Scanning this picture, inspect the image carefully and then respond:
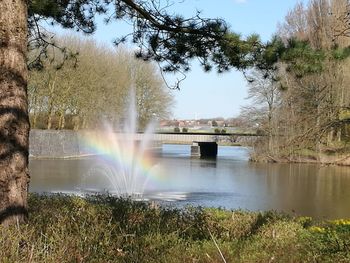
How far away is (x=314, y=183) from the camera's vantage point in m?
26.3

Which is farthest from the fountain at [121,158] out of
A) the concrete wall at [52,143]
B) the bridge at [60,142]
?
the concrete wall at [52,143]

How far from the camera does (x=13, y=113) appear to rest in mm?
4914

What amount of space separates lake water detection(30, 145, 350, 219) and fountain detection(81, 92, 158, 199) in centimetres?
48

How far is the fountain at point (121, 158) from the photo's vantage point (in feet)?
70.6

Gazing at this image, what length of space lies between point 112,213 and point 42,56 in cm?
475

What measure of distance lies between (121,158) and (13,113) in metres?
26.3

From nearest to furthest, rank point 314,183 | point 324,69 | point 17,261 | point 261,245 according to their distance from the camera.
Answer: point 17,261, point 261,245, point 324,69, point 314,183

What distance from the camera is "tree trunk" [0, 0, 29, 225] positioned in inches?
186

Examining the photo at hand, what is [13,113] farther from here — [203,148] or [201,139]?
[203,148]

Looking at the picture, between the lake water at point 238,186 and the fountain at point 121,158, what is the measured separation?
1.57 ft

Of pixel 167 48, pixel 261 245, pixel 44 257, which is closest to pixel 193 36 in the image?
pixel 167 48

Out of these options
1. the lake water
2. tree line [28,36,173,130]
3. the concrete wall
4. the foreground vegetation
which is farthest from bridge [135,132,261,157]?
the foreground vegetation

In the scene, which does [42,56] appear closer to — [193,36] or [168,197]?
[193,36]

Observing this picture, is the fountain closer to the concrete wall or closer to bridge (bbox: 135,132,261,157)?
the concrete wall
